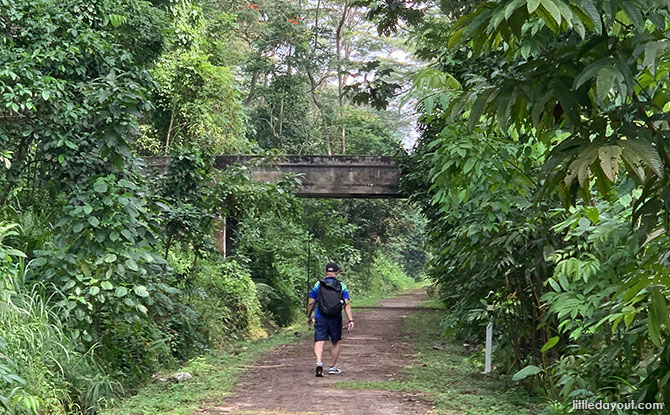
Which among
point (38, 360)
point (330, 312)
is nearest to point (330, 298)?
point (330, 312)

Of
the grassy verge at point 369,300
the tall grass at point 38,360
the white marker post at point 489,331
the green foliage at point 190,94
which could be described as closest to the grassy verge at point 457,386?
the white marker post at point 489,331

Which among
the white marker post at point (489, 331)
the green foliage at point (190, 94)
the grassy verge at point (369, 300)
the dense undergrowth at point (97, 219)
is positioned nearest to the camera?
the dense undergrowth at point (97, 219)

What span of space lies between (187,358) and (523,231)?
5641 mm

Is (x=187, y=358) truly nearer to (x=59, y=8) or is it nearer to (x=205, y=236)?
(x=205, y=236)

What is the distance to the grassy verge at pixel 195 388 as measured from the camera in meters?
6.68

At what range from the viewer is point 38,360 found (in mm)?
6141

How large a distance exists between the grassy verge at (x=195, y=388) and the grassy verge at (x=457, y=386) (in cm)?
148

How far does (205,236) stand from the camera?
10.8 meters

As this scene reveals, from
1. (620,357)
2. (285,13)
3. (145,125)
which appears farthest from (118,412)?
(285,13)

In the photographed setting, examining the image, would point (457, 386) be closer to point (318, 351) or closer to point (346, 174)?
point (318, 351)

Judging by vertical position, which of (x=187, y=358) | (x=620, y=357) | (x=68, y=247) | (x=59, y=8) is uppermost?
(x=59, y=8)

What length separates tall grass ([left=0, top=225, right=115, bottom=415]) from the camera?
5.64 m

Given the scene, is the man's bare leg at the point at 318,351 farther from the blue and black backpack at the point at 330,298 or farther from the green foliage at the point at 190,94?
the green foliage at the point at 190,94

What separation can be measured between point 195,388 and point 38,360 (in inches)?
81.7
